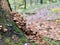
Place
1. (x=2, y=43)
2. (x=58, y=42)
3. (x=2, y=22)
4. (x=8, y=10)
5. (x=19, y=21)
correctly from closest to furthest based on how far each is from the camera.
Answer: (x=2, y=43)
(x=2, y=22)
(x=8, y=10)
(x=19, y=21)
(x=58, y=42)

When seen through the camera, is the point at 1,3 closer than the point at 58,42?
Yes

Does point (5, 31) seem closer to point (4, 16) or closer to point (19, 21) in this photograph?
point (4, 16)

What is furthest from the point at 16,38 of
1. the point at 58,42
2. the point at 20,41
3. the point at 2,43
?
the point at 58,42

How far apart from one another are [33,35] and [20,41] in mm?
1083

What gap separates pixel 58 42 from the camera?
8297 millimetres

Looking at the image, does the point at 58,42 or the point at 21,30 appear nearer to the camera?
the point at 21,30

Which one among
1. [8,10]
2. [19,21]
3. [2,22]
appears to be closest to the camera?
[2,22]

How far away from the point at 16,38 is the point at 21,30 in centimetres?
69

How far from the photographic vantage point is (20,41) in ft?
17.9

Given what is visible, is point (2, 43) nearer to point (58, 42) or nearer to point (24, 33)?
point (24, 33)

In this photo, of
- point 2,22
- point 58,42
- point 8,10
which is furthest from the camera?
point 58,42

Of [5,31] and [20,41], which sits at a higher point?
[5,31]

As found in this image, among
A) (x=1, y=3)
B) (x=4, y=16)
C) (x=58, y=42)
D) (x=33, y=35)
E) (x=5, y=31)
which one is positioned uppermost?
(x=1, y=3)

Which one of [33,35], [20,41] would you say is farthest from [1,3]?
[33,35]
